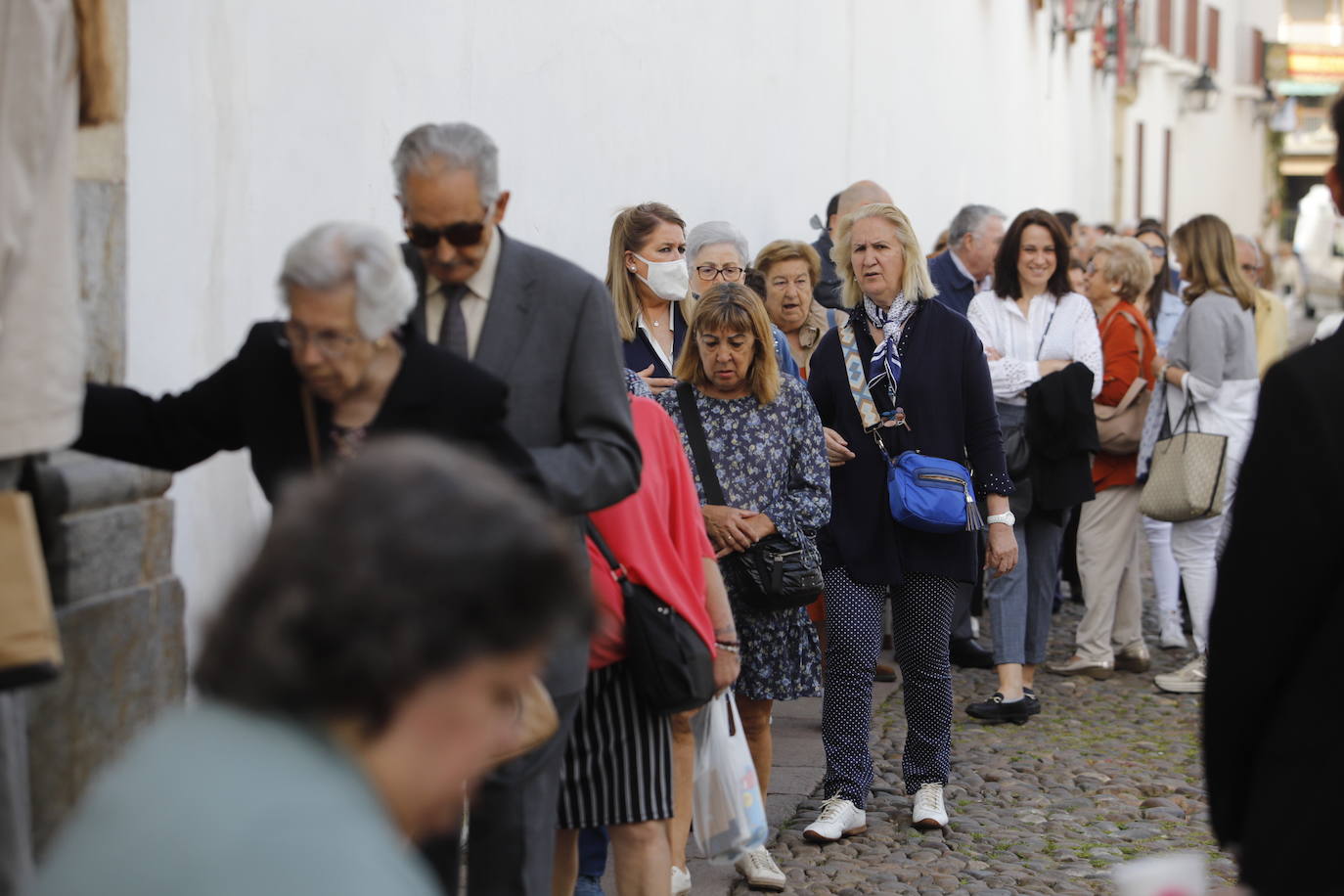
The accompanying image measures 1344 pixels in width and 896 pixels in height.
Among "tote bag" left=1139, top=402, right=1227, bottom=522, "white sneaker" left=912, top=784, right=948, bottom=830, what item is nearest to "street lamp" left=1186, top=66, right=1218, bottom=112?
"tote bag" left=1139, top=402, right=1227, bottom=522

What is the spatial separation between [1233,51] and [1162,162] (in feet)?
27.2

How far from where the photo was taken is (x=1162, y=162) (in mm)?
27859

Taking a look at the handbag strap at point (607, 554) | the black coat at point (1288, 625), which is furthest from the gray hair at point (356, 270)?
the black coat at point (1288, 625)

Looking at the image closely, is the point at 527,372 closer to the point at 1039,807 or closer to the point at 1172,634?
the point at 1039,807

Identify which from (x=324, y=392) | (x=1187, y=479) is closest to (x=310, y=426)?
(x=324, y=392)

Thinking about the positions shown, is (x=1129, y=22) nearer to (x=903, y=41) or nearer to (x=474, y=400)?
(x=903, y=41)

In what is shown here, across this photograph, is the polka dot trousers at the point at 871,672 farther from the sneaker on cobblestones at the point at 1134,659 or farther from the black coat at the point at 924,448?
the sneaker on cobblestones at the point at 1134,659

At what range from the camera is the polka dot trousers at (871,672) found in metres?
5.23

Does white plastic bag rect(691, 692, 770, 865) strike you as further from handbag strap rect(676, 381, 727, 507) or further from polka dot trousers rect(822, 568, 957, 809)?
polka dot trousers rect(822, 568, 957, 809)

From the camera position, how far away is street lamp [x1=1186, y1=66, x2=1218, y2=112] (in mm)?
26859

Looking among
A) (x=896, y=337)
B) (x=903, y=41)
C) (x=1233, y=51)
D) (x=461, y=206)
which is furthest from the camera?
(x=1233, y=51)

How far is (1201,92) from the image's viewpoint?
27.5 metres

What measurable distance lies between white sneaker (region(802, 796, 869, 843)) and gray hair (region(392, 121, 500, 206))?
109 inches

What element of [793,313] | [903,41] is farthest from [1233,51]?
[793,313]
